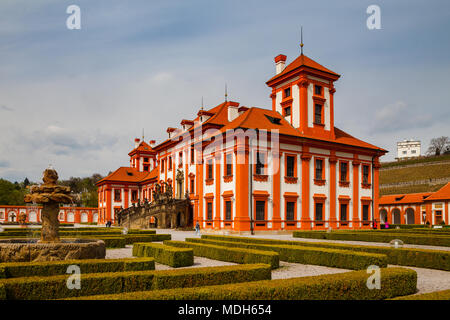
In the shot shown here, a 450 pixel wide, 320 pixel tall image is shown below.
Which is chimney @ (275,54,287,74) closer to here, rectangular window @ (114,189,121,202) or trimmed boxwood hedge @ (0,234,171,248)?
trimmed boxwood hedge @ (0,234,171,248)

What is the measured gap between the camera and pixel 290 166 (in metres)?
33.3

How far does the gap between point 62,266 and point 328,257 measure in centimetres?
830

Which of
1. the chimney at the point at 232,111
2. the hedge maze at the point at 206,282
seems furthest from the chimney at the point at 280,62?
the hedge maze at the point at 206,282

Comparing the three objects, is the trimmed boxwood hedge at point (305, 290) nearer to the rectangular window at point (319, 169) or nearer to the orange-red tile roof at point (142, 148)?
the rectangular window at point (319, 169)

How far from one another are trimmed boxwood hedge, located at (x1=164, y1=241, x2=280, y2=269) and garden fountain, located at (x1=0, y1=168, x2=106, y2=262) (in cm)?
424

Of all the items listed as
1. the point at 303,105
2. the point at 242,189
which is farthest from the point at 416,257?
the point at 303,105

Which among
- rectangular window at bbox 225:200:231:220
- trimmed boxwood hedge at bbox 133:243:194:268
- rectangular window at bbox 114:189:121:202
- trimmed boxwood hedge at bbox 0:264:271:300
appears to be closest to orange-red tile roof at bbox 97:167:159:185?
rectangular window at bbox 114:189:121:202

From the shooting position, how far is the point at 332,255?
13.0m

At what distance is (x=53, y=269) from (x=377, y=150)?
117 ft

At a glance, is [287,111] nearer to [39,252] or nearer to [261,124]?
[261,124]

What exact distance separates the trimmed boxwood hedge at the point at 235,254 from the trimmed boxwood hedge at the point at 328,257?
56.1 inches
